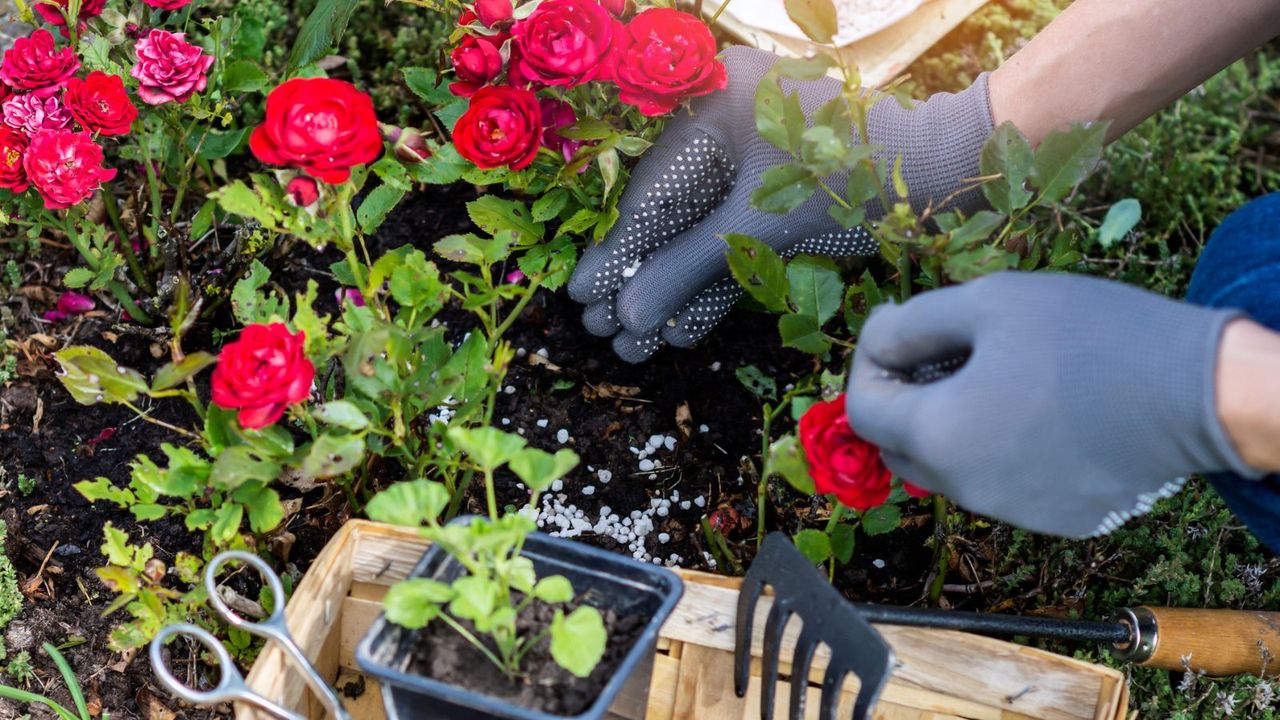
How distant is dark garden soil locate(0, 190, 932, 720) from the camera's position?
1.50 m

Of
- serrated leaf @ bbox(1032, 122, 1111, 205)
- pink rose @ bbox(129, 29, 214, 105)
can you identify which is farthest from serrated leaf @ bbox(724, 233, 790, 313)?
pink rose @ bbox(129, 29, 214, 105)

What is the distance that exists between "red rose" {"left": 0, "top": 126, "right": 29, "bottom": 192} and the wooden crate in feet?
2.20

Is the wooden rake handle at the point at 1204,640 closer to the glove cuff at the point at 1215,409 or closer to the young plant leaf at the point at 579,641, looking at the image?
the glove cuff at the point at 1215,409

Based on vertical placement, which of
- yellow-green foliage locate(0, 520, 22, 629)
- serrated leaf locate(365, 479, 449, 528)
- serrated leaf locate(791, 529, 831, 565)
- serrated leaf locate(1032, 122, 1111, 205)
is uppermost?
serrated leaf locate(1032, 122, 1111, 205)

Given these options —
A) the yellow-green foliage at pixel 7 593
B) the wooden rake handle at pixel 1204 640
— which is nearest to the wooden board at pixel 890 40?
the wooden rake handle at pixel 1204 640

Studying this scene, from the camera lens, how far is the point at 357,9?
2.22 m

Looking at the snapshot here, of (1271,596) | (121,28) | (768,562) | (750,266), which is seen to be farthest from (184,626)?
(1271,596)

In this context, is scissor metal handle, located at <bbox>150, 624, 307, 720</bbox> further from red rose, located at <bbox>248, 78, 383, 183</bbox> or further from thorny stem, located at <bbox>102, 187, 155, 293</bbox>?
thorny stem, located at <bbox>102, 187, 155, 293</bbox>

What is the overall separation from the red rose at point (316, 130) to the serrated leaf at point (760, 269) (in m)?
0.47

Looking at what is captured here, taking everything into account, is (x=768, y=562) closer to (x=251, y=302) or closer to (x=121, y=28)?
(x=251, y=302)

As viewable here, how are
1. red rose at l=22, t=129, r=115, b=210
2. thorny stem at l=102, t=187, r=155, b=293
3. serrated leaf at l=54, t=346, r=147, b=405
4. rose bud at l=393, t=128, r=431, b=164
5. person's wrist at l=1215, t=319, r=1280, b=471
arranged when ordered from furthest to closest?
thorny stem at l=102, t=187, r=155, b=293 → red rose at l=22, t=129, r=115, b=210 → rose bud at l=393, t=128, r=431, b=164 → serrated leaf at l=54, t=346, r=147, b=405 → person's wrist at l=1215, t=319, r=1280, b=471

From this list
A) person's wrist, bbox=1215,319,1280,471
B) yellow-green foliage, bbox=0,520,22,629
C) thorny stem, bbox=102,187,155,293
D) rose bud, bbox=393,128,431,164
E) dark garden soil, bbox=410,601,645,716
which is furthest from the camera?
thorny stem, bbox=102,187,155,293

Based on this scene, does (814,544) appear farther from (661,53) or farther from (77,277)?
(77,277)

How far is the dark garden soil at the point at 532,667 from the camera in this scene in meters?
1.01
